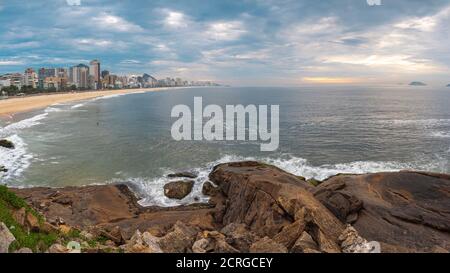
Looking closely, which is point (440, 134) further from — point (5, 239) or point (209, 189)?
point (5, 239)

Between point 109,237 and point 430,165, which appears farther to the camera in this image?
point 430,165

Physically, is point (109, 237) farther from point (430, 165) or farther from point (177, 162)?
point (430, 165)

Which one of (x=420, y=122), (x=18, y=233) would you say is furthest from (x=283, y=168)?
(x=420, y=122)

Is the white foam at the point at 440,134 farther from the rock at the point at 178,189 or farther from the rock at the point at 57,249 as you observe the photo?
the rock at the point at 57,249

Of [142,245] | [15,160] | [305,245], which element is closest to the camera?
[142,245]

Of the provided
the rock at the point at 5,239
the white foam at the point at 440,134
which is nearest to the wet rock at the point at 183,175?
the rock at the point at 5,239

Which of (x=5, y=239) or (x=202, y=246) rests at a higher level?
(x=5, y=239)
